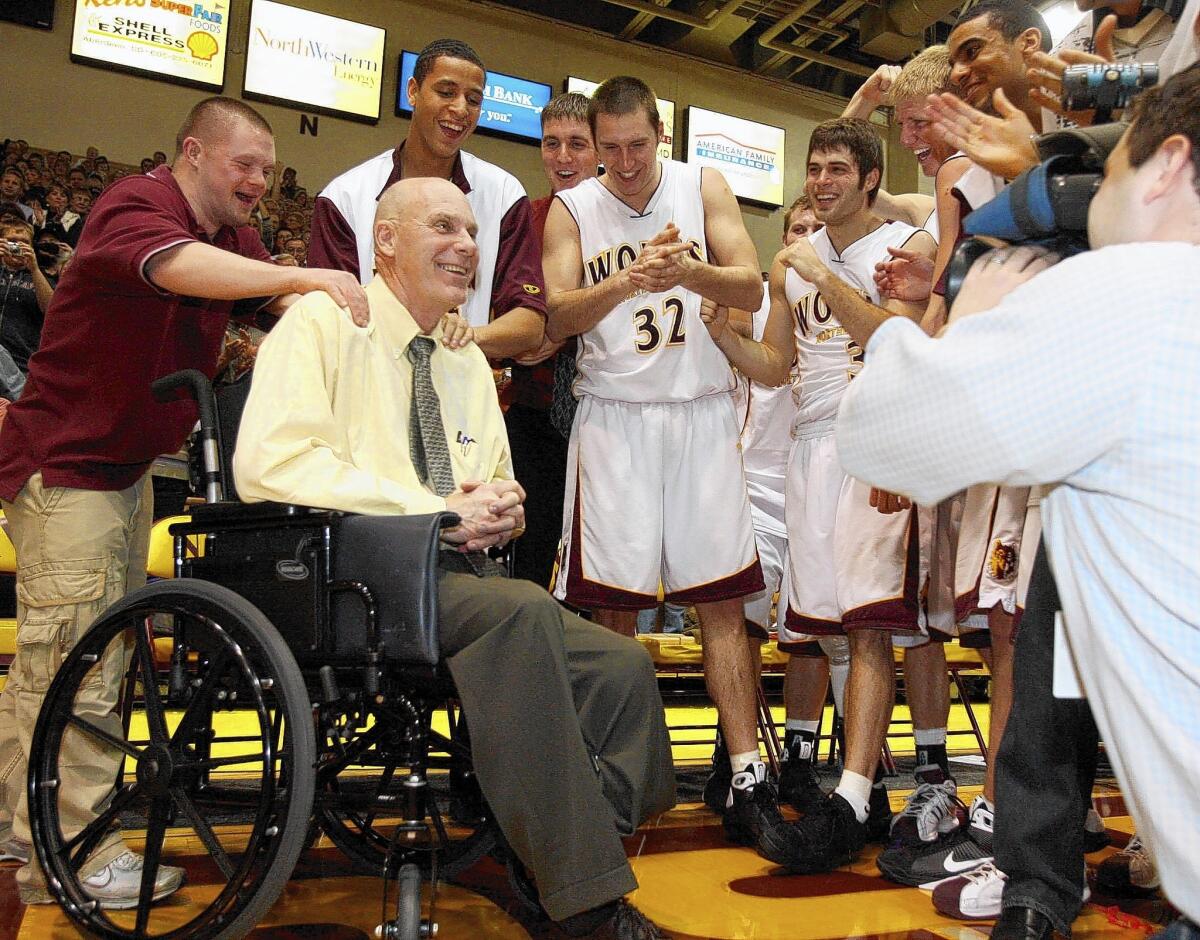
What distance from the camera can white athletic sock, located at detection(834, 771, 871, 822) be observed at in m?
2.79

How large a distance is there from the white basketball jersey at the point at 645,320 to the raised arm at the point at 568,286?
0.11ft

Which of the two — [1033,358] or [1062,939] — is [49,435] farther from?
[1062,939]

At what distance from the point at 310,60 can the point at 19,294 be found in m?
6.40

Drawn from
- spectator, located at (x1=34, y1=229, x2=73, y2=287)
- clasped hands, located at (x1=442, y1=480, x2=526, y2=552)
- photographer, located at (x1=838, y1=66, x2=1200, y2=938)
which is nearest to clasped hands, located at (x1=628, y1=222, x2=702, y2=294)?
clasped hands, located at (x1=442, y1=480, x2=526, y2=552)

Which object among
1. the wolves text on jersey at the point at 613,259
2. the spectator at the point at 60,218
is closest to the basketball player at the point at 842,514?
the wolves text on jersey at the point at 613,259

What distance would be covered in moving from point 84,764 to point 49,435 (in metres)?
0.72

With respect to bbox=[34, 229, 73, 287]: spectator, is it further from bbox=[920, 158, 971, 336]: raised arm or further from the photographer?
the photographer

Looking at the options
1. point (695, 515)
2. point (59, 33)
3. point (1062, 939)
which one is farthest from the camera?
point (59, 33)

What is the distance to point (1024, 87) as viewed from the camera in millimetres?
2934

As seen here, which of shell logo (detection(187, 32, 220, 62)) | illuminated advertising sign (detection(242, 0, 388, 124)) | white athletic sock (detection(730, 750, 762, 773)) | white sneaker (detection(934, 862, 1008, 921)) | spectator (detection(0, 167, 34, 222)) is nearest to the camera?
white sneaker (detection(934, 862, 1008, 921))

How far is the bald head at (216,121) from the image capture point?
2.62 m

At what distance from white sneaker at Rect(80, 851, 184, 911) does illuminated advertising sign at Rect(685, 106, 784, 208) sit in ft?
41.4

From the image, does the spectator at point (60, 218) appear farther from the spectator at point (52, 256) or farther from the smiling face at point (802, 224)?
the smiling face at point (802, 224)

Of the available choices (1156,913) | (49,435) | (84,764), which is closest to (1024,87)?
(1156,913)
